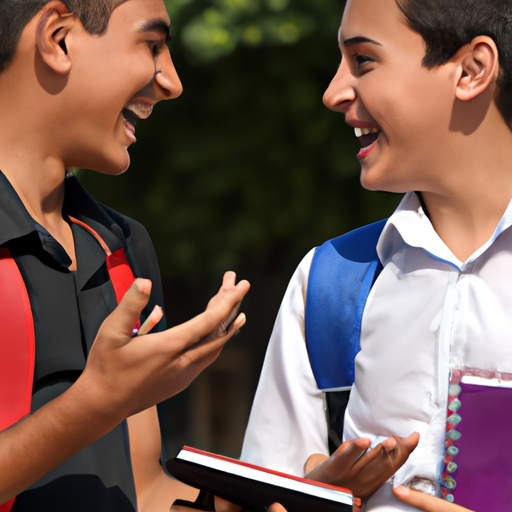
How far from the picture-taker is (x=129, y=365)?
147 cm

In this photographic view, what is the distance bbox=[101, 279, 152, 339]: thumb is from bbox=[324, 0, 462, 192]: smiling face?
857 mm

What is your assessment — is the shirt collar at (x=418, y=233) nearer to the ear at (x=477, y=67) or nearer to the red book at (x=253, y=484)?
the ear at (x=477, y=67)

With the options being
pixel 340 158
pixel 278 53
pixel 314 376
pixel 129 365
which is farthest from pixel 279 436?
pixel 278 53

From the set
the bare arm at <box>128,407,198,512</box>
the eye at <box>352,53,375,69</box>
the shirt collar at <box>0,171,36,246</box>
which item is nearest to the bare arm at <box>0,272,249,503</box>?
the shirt collar at <box>0,171,36,246</box>

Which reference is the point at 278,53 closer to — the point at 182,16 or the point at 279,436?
the point at 182,16

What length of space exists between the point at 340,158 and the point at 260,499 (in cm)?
232

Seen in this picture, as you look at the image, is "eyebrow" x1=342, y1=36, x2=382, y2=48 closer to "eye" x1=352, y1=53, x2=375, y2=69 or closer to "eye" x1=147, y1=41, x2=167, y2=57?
Result: "eye" x1=352, y1=53, x2=375, y2=69

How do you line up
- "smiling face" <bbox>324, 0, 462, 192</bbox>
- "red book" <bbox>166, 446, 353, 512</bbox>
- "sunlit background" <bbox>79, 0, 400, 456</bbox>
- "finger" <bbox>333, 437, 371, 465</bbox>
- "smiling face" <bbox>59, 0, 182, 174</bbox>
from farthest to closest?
"sunlit background" <bbox>79, 0, 400, 456</bbox> < "smiling face" <bbox>324, 0, 462, 192</bbox> < "smiling face" <bbox>59, 0, 182, 174</bbox> < "finger" <bbox>333, 437, 371, 465</bbox> < "red book" <bbox>166, 446, 353, 512</bbox>

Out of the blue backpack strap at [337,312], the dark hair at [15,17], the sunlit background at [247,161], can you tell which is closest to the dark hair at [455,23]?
the blue backpack strap at [337,312]

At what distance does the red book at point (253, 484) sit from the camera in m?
1.62

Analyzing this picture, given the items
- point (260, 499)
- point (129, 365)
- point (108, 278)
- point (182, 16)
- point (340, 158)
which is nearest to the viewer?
point (129, 365)

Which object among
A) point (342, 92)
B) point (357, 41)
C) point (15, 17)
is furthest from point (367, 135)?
point (15, 17)

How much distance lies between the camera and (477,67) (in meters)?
1.99

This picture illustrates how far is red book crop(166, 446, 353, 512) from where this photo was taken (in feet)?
5.31
